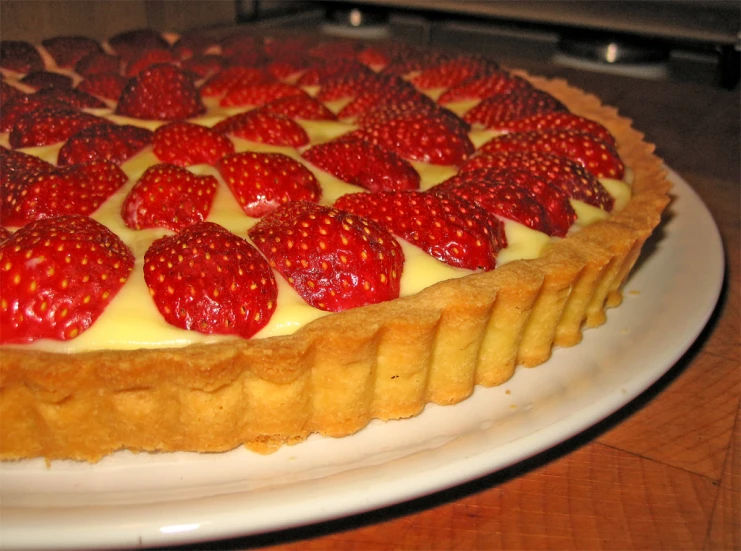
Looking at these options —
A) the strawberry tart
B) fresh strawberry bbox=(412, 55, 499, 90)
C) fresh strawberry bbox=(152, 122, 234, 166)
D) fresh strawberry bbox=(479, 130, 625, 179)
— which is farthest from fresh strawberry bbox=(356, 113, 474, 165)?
fresh strawberry bbox=(412, 55, 499, 90)

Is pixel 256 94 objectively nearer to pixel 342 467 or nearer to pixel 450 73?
pixel 450 73

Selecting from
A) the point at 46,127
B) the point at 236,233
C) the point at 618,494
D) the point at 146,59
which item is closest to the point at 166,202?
the point at 236,233

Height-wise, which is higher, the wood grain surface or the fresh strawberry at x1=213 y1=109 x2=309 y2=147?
the fresh strawberry at x1=213 y1=109 x2=309 y2=147

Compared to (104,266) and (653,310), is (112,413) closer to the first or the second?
(104,266)

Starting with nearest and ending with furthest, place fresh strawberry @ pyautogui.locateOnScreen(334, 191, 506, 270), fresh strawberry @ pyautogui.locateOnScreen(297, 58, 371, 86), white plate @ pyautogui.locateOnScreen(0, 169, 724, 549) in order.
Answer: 1. white plate @ pyautogui.locateOnScreen(0, 169, 724, 549)
2. fresh strawberry @ pyautogui.locateOnScreen(334, 191, 506, 270)
3. fresh strawberry @ pyautogui.locateOnScreen(297, 58, 371, 86)

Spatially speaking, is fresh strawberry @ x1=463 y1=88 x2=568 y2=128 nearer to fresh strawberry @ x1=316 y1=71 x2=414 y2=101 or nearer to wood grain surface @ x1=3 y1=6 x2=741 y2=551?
fresh strawberry @ x1=316 y1=71 x2=414 y2=101

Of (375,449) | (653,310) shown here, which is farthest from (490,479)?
(653,310)

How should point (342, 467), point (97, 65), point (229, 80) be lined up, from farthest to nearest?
point (97, 65) < point (229, 80) < point (342, 467)
